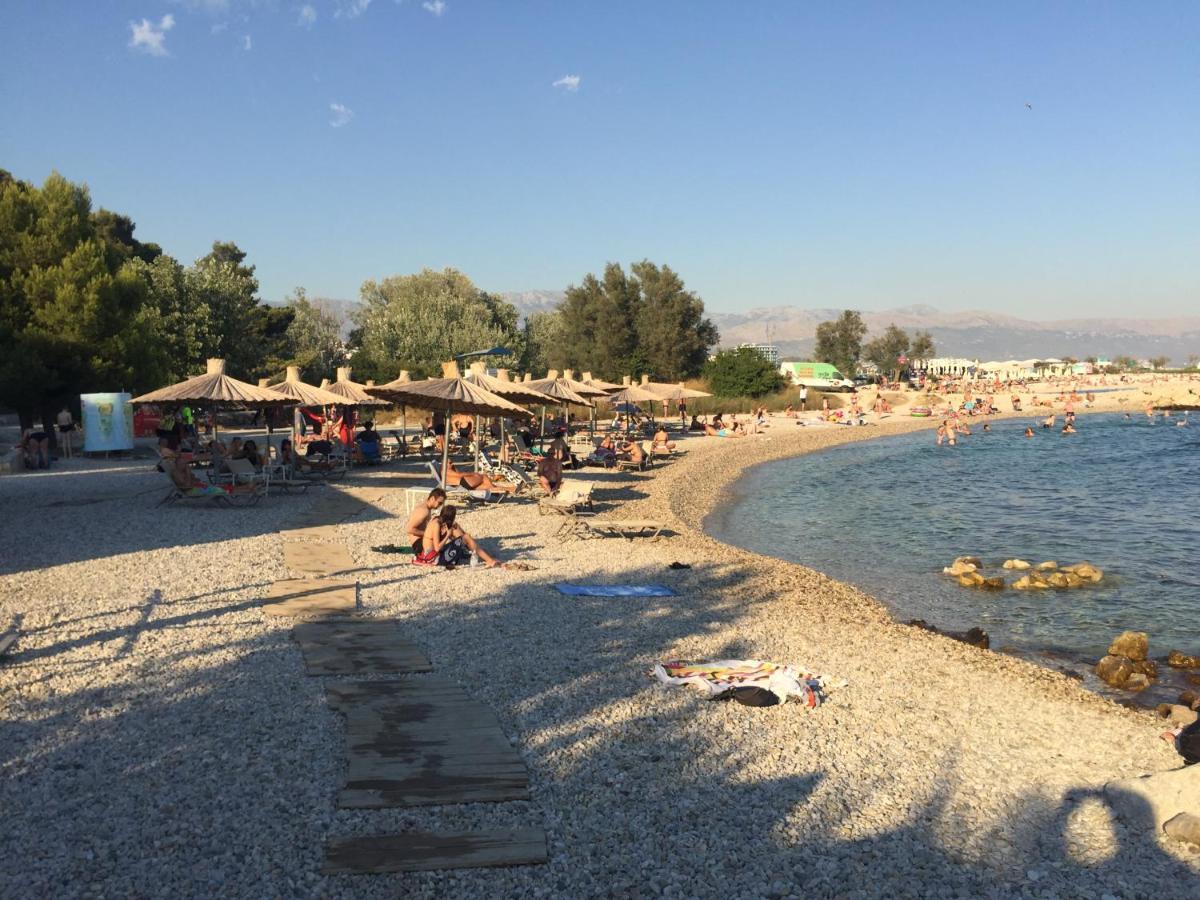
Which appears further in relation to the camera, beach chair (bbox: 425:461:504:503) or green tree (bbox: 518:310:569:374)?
green tree (bbox: 518:310:569:374)

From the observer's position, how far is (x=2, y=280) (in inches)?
949

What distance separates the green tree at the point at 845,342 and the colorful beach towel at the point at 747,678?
9327cm

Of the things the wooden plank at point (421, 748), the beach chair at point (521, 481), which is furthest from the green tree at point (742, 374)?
the wooden plank at point (421, 748)

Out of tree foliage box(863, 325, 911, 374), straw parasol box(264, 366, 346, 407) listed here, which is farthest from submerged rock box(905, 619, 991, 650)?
tree foliage box(863, 325, 911, 374)

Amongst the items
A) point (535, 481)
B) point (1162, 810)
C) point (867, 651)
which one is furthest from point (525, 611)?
point (535, 481)

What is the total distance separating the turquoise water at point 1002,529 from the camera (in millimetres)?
11250

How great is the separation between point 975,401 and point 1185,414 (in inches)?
554

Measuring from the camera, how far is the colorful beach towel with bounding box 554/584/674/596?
31.2ft

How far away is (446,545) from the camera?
1041cm

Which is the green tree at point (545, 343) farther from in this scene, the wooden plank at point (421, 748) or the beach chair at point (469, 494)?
the wooden plank at point (421, 748)

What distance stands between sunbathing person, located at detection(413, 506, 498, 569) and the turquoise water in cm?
539

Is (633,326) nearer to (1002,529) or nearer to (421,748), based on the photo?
(1002,529)

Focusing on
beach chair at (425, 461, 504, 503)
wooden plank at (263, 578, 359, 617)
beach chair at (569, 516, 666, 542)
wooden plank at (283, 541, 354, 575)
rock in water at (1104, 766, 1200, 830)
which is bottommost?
rock in water at (1104, 766, 1200, 830)

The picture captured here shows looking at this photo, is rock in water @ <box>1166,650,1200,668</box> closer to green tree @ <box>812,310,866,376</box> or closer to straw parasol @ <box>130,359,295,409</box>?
straw parasol @ <box>130,359,295,409</box>
